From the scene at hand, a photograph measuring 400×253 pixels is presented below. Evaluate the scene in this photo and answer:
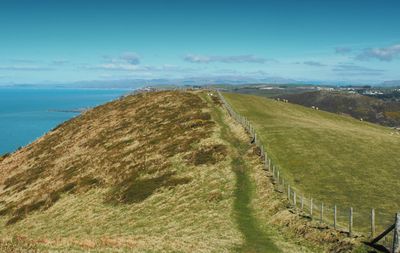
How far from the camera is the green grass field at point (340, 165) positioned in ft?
128

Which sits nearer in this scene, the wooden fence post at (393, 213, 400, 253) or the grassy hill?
the wooden fence post at (393, 213, 400, 253)

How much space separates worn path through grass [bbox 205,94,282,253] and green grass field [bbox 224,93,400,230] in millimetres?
4073

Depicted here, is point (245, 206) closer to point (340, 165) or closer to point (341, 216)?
point (341, 216)

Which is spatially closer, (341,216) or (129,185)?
(341,216)

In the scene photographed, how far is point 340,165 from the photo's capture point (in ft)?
168

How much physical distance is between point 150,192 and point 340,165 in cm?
2271

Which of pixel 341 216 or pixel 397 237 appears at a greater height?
pixel 397 237

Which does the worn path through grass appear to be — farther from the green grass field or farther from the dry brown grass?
the green grass field

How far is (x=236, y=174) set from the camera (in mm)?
49438

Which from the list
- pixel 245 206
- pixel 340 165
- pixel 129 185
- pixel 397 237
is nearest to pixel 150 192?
pixel 129 185

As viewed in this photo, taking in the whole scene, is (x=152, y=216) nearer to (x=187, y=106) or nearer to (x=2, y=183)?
(x=2, y=183)

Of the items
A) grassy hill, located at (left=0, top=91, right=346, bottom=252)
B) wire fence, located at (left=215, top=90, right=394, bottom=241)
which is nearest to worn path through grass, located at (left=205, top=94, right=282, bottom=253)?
grassy hill, located at (left=0, top=91, right=346, bottom=252)

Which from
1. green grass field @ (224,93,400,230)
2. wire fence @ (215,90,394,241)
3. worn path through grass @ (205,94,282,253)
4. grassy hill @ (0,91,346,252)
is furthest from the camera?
green grass field @ (224,93,400,230)

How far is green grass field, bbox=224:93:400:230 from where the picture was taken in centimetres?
3906
